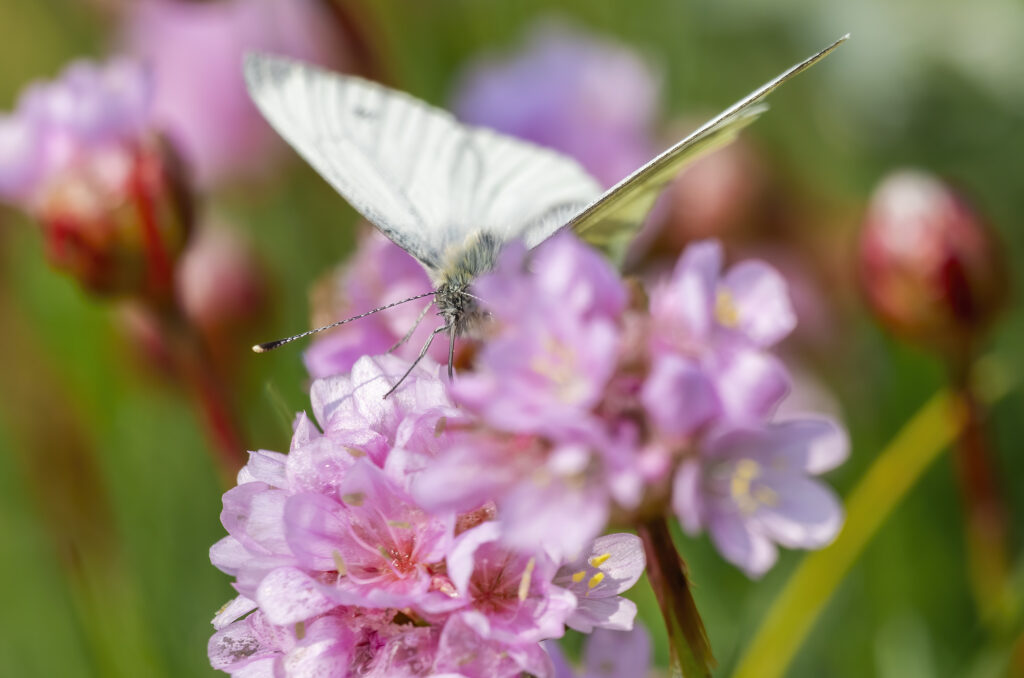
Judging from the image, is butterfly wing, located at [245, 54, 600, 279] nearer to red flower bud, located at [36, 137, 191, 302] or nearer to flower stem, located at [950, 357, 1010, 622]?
red flower bud, located at [36, 137, 191, 302]

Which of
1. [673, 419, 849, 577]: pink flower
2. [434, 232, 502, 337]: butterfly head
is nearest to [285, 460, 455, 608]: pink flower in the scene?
[673, 419, 849, 577]: pink flower

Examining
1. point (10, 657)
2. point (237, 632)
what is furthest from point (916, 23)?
point (10, 657)

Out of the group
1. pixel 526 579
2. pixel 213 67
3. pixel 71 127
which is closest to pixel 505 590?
pixel 526 579

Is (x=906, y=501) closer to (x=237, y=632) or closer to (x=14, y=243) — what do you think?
(x=237, y=632)

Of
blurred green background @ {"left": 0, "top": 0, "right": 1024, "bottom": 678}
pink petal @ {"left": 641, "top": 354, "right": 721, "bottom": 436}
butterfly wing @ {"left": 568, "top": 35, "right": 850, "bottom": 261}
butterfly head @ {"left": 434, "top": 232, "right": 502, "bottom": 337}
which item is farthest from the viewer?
blurred green background @ {"left": 0, "top": 0, "right": 1024, "bottom": 678}

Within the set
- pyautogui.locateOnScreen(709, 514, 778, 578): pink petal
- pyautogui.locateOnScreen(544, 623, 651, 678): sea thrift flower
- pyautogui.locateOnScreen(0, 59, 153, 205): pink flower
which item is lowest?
pyautogui.locateOnScreen(544, 623, 651, 678): sea thrift flower

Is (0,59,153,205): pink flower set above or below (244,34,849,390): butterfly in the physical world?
above

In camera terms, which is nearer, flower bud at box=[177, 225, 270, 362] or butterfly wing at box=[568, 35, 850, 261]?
butterfly wing at box=[568, 35, 850, 261]
